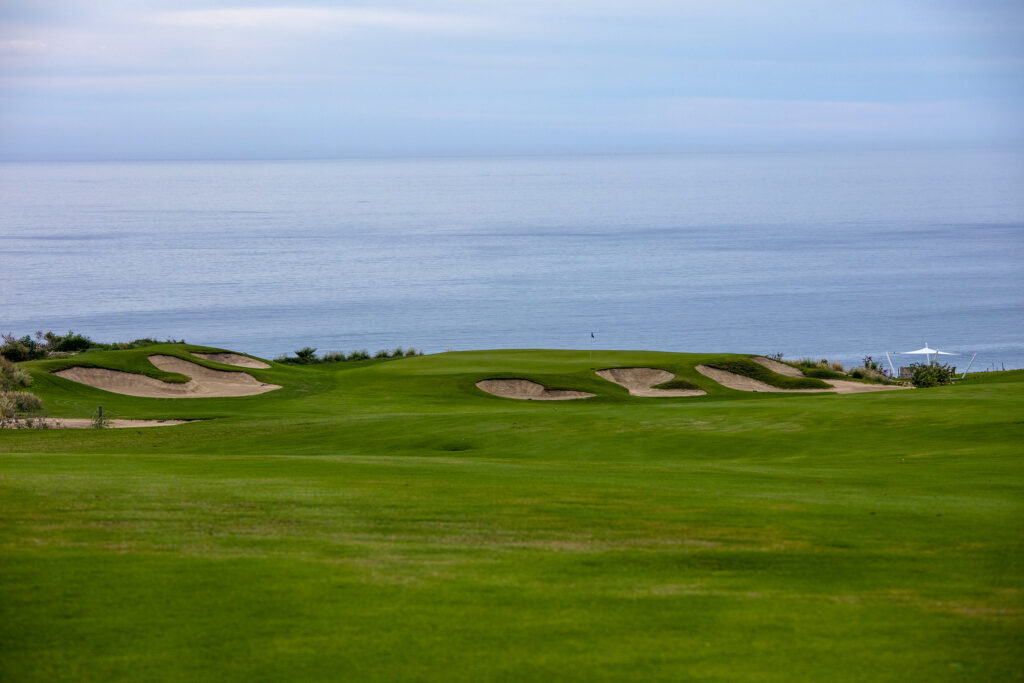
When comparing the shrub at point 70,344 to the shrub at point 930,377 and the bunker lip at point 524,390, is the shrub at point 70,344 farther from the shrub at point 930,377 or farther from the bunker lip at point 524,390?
the shrub at point 930,377

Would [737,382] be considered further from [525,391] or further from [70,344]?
[70,344]

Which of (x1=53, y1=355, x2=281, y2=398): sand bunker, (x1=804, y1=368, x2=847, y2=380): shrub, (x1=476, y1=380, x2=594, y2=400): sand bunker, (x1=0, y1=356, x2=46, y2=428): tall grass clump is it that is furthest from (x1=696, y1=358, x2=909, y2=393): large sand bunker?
(x1=0, y1=356, x2=46, y2=428): tall grass clump

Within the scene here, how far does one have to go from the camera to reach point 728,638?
28.0 feet

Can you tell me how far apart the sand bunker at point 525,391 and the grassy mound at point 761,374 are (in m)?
6.88

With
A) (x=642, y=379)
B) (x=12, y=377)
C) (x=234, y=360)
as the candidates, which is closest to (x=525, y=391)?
(x=642, y=379)

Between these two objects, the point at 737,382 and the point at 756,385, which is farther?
the point at 737,382

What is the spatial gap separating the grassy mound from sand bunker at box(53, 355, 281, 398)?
59.0 feet

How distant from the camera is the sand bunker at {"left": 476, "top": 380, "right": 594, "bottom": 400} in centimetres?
→ 3738

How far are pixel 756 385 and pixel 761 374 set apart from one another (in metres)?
1.02

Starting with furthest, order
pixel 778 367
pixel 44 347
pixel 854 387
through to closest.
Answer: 1. pixel 44 347
2. pixel 778 367
3. pixel 854 387

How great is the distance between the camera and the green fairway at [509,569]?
810cm

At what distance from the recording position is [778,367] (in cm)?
4253

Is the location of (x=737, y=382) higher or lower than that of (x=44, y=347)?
lower

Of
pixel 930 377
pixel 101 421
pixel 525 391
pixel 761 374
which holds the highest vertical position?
pixel 930 377
